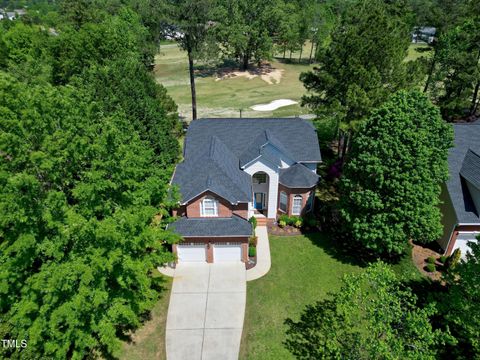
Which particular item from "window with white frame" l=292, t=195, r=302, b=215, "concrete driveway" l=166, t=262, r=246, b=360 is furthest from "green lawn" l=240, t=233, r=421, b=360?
"window with white frame" l=292, t=195, r=302, b=215

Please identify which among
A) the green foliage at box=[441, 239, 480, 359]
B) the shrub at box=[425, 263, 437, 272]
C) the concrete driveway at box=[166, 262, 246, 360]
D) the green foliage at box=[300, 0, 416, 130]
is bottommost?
the concrete driveway at box=[166, 262, 246, 360]

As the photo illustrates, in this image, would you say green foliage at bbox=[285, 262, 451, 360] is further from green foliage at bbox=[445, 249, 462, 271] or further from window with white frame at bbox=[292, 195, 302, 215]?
window with white frame at bbox=[292, 195, 302, 215]

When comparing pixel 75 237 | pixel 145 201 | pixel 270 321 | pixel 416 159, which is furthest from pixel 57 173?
pixel 416 159

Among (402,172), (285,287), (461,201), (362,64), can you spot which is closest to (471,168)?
(461,201)

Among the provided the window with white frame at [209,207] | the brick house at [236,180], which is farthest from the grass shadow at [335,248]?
the window with white frame at [209,207]

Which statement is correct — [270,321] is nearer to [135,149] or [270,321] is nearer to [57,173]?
[135,149]

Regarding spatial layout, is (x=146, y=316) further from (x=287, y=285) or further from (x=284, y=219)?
(x=284, y=219)
